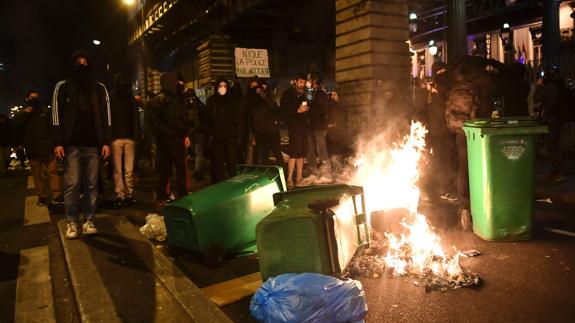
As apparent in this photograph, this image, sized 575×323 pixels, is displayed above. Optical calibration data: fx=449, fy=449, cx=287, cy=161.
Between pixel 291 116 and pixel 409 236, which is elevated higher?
pixel 291 116

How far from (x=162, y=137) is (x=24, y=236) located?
247 centimetres

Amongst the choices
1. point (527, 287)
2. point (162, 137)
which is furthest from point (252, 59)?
point (527, 287)

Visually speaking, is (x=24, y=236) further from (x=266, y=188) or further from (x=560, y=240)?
(x=560, y=240)

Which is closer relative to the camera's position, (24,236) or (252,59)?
(24,236)

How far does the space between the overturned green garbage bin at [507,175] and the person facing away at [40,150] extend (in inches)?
292

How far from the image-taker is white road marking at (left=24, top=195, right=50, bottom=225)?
7.45m

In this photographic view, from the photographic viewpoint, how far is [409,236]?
191 inches

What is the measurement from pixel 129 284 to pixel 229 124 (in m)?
4.87

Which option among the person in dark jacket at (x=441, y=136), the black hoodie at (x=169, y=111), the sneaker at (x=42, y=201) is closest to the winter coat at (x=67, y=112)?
the black hoodie at (x=169, y=111)

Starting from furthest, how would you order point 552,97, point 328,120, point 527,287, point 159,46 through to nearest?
point 159,46 → point 328,120 → point 552,97 → point 527,287

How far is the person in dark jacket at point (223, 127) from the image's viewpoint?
855 cm

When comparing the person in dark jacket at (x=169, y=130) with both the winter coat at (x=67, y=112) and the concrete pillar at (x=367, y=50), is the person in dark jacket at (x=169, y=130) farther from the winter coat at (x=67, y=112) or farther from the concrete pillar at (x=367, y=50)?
the concrete pillar at (x=367, y=50)

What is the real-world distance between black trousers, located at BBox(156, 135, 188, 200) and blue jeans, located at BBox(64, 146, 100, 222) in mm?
1767

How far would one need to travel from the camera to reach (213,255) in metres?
4.62
